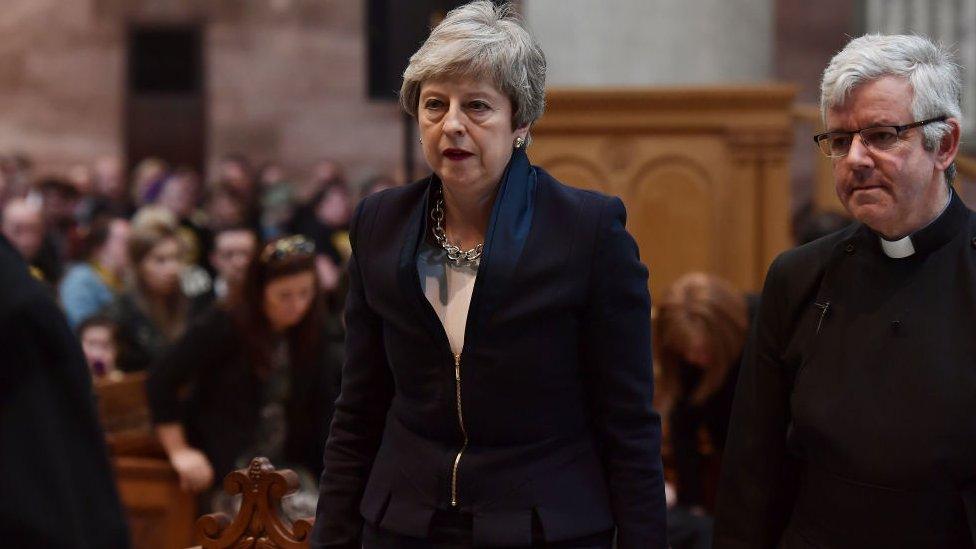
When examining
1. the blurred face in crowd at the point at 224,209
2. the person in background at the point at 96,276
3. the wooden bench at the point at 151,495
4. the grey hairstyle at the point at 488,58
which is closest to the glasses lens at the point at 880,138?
the grey hairstyle at the point at 488,58

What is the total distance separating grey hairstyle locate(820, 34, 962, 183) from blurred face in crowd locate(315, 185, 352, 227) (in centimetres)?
978

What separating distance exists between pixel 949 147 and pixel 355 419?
114cm

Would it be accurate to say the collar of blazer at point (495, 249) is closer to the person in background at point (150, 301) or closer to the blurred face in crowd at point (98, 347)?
the blurred face in crowd at point (98, 347)

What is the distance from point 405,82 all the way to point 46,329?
0.97 m

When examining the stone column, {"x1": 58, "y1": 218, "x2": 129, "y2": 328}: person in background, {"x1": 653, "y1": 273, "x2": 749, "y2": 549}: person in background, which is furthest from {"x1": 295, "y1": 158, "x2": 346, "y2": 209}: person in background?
{"x1": 653, "y1": 273, "x2": 749, "y2": 549}: person in background

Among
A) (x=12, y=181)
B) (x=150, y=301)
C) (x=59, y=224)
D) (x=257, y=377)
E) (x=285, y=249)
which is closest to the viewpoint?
(x=257, y=377)

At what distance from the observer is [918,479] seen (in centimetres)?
258

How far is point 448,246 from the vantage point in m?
2.72

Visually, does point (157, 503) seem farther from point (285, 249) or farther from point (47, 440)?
point (47, 440)

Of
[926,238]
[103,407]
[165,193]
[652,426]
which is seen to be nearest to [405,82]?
[652,426]

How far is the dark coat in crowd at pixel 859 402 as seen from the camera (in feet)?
8.47

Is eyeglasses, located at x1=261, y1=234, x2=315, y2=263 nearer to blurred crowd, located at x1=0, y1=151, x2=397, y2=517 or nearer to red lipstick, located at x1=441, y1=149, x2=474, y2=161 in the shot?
blurred crowd, located at x1=0, y1=151, x2=397, y2=517

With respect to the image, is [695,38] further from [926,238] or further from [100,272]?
[926,238]

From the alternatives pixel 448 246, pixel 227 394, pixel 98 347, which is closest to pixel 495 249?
pixel 448 246
